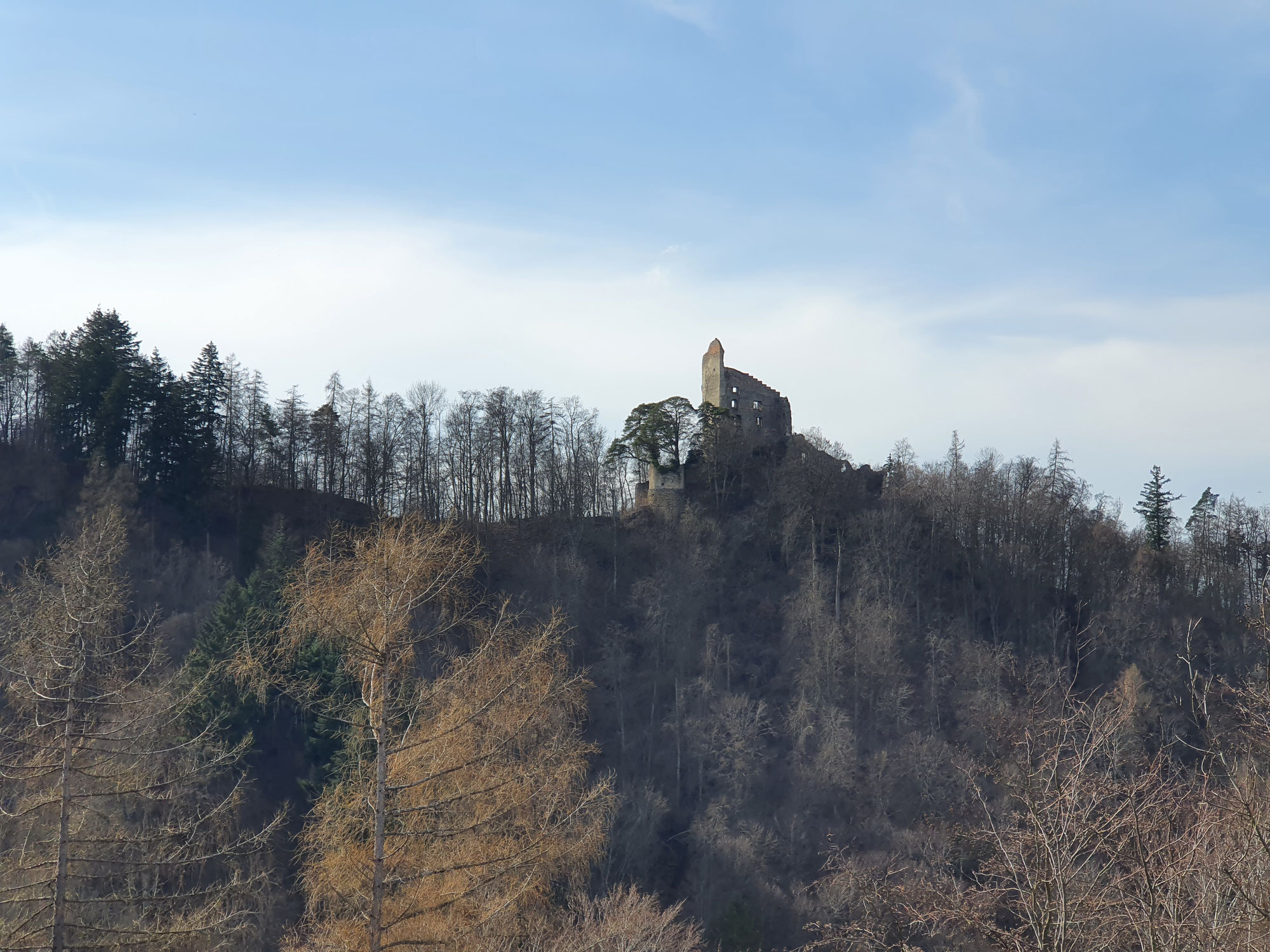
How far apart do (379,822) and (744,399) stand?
5092 cm

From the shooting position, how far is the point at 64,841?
10156mm

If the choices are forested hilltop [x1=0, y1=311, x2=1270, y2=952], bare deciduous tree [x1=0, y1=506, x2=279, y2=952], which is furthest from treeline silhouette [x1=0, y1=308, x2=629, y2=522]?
bare deciduous tree [x1=0, y1=506, x2=279, y2=952]

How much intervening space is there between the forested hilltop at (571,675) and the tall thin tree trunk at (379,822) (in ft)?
0.13

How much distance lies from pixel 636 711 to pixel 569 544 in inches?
378

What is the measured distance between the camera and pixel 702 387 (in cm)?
5909

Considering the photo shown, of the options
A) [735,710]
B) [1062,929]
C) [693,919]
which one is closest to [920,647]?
[735,710]

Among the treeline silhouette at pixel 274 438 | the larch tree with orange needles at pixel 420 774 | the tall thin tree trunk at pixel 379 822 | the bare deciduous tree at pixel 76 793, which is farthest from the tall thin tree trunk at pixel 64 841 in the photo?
the treeline silhouette at pixel 274 438

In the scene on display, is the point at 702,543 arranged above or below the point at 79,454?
below

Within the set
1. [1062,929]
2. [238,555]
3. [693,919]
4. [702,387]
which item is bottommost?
[693,919]

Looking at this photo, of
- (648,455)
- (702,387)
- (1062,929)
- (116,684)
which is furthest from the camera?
(702,387)

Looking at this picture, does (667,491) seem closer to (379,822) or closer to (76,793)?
(76,793)

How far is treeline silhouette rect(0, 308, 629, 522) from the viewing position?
4681 centimetres

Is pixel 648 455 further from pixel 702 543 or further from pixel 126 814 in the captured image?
pixel 126 814

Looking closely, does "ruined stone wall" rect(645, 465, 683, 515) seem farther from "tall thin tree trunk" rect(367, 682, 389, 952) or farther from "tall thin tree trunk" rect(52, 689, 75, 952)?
"tall thin tree trunk" rect(367, 682, 389, 952)
